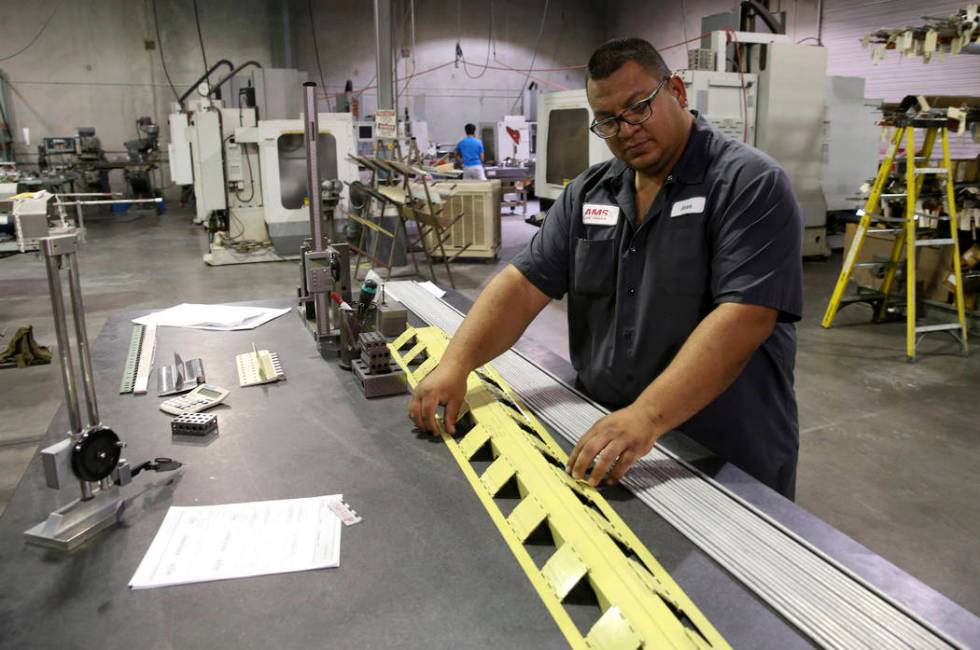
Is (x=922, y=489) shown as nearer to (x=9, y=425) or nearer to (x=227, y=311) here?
(x=227, y=311)

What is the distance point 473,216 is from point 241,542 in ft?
17.4

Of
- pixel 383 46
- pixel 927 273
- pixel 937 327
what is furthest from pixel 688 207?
pixel 383 46

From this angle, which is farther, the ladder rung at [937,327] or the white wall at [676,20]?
the white wall at [676,20]

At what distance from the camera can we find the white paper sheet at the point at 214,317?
1.97m

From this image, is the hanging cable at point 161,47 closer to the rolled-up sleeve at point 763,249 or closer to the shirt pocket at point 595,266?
the shirt pocket at point 595,266

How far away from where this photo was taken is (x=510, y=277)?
1479 millimetres

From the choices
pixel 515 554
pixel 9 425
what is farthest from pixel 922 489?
pixel 9 425

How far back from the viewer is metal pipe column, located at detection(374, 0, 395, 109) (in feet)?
17.5

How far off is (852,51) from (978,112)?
4.82 metres

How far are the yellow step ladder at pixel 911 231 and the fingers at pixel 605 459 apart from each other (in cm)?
333

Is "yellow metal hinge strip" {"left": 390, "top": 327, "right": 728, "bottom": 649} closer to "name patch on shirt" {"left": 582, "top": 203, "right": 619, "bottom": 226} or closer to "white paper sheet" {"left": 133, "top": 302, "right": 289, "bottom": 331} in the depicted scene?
"name patch on shirt" {"left": 582, "top": 203, "right": 619, "bottom": 226}

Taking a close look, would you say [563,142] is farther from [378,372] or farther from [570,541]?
[570,541]

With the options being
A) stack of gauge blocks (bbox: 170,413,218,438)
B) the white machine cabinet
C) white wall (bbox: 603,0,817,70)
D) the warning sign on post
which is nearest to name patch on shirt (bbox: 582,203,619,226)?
stack of gauge blocks (bbox: 170,413,218,438)

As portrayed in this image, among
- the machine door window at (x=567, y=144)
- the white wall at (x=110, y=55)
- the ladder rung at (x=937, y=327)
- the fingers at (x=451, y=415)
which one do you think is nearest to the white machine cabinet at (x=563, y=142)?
the machine door window at (x=567, y=144)
